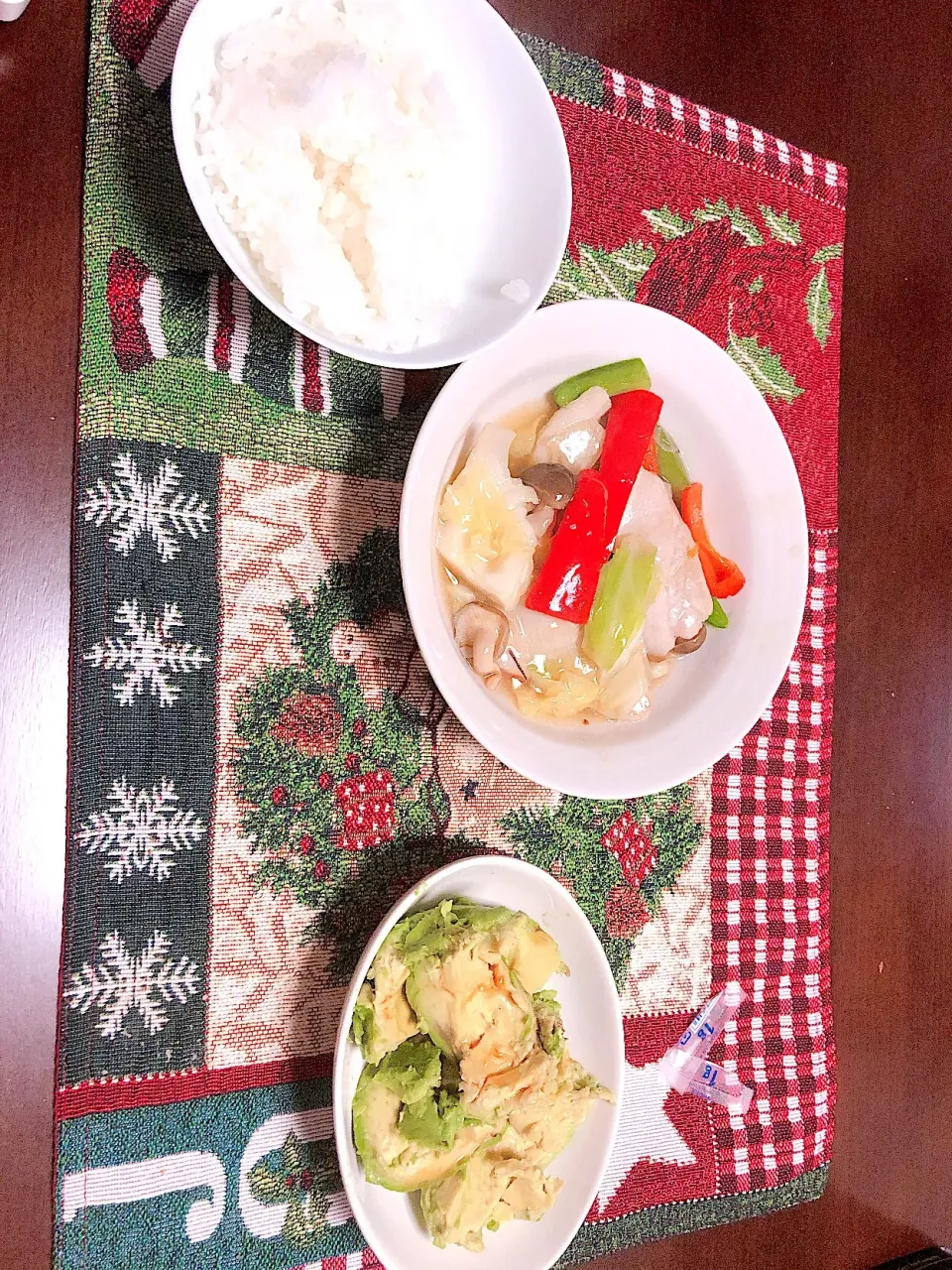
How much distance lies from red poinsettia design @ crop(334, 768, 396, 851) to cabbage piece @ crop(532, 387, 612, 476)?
1.72ft

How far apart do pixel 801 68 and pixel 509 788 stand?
1392mm

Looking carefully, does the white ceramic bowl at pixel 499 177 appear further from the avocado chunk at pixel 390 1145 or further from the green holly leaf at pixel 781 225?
the avocado chunk at pixel 390 1145

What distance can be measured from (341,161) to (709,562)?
77cm

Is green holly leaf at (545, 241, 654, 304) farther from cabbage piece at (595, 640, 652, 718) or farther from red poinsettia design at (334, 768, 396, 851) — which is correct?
red poinsettia design at (334, 768, 396, 851)

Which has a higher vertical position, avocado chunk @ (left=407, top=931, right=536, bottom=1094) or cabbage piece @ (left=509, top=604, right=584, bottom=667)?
cabbage piece @ (left=509, top=604, right=584, bottom=667)

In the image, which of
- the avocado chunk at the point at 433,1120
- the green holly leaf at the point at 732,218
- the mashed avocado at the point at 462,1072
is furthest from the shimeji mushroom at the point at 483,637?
the green holly leaf at the point at 732,218

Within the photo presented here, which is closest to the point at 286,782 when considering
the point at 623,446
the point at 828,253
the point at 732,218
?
the point at 623,446

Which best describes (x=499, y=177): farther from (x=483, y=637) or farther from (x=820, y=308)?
(x=820, y=308)

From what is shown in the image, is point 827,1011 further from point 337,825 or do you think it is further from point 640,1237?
point 337,825

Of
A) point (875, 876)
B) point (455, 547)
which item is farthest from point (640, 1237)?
point (455, 547)

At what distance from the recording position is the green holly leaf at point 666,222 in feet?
5.70

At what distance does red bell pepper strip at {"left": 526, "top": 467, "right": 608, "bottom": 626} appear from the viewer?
56.4 inches

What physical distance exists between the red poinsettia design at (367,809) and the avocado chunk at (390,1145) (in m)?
0.32

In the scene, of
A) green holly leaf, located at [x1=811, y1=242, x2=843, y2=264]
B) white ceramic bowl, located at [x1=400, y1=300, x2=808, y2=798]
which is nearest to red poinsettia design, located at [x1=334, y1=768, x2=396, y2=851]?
white ceramic bowl, located at [x1=400, y1=300, x2=808, y2=798]
